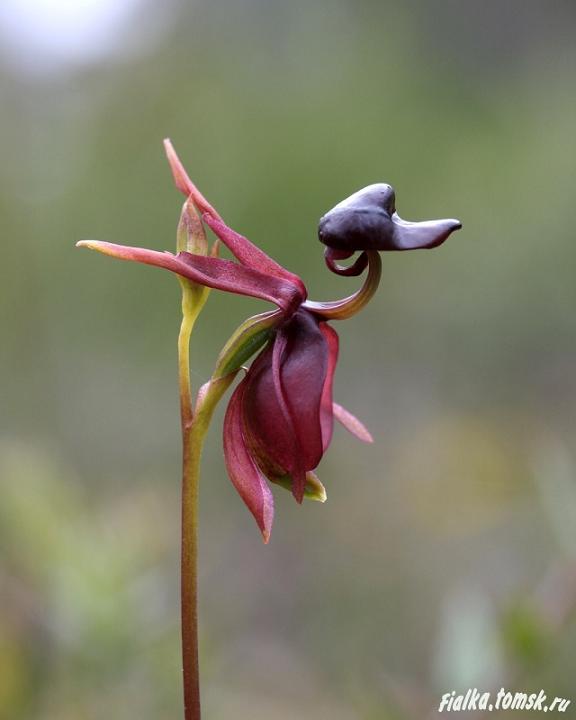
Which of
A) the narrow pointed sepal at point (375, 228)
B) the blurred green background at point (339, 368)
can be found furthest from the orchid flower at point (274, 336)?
the blurred green background at point (339, 368)

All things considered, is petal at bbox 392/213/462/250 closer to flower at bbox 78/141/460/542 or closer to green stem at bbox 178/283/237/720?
flower at bbox 78/141/460/542

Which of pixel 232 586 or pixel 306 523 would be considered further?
pixel 306 523

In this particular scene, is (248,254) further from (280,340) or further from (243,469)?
(243,469)

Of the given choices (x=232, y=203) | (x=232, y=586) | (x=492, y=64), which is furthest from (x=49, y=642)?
(x=492, y=64)

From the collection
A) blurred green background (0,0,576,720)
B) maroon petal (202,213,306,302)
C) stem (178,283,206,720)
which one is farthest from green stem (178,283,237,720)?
blurred green background (0,0,576,720)

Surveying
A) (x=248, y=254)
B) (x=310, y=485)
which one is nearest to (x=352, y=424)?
(x=310, y=485)

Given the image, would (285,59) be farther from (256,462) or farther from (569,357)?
(256,462)
